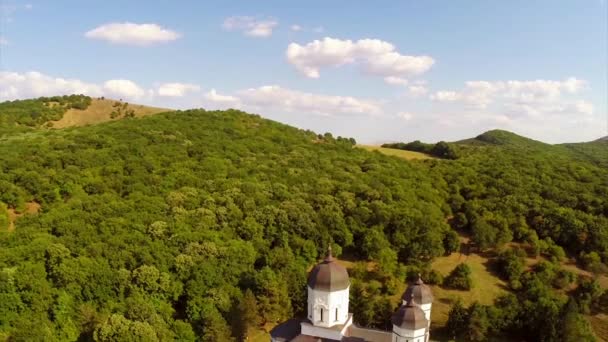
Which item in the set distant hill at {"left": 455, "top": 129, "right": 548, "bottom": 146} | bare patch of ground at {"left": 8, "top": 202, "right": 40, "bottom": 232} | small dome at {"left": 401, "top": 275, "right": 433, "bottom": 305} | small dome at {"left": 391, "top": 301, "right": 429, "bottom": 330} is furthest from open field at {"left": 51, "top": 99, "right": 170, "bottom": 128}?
distant hill at {"left": 455, "top": 129, "right": 548, "bottom": 146}

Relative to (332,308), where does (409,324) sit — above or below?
above

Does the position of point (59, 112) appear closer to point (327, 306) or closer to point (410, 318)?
point (327, 306)

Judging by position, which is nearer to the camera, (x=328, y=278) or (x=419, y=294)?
(x=328, y=278)

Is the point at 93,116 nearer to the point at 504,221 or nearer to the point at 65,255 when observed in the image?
the point at 65,255

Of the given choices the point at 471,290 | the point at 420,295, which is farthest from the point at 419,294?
the point at 471,290

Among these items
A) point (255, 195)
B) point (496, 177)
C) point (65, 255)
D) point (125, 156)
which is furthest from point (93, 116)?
point (496, 177)

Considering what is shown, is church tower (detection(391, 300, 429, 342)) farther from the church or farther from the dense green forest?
the dense green forest
